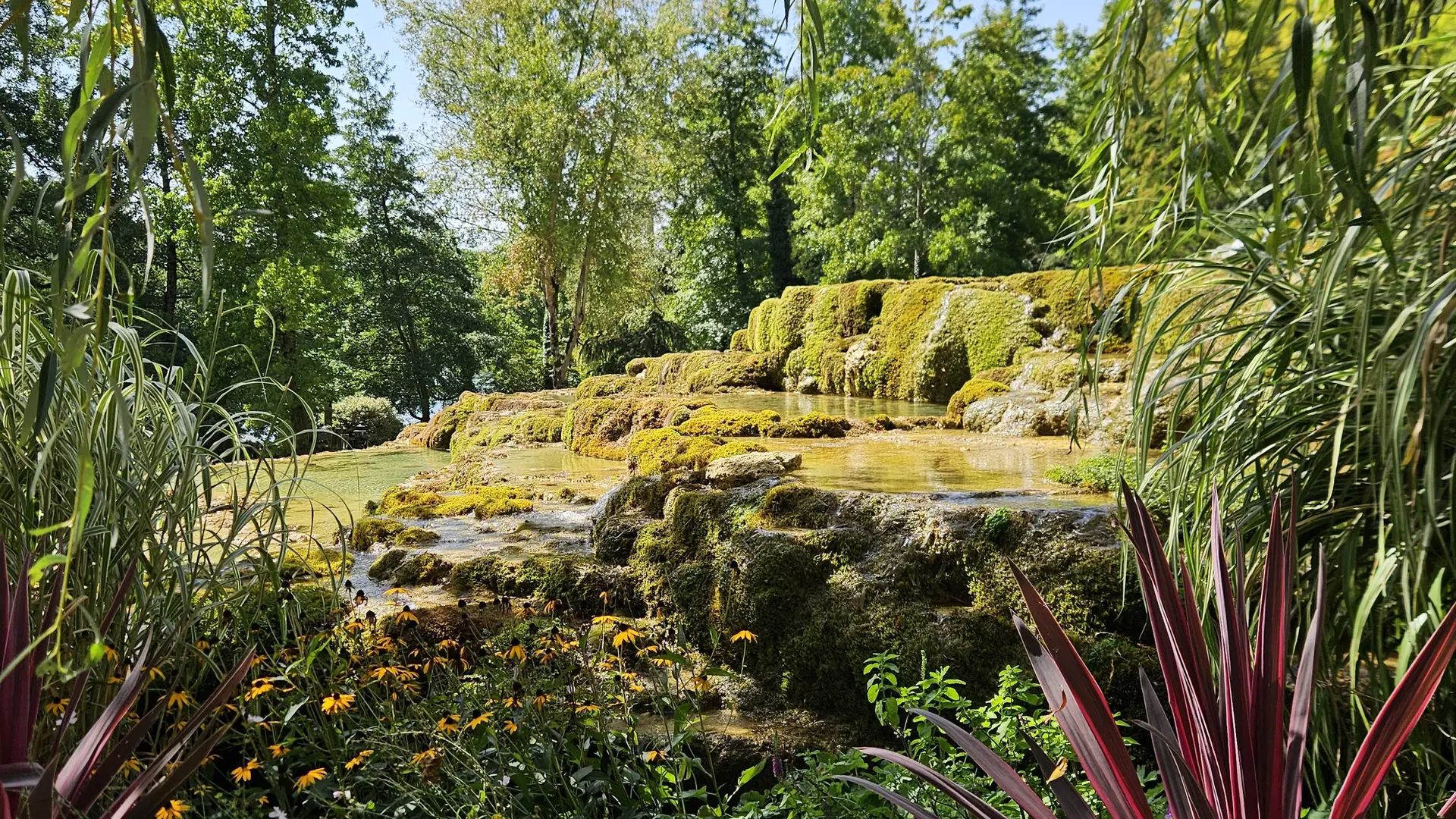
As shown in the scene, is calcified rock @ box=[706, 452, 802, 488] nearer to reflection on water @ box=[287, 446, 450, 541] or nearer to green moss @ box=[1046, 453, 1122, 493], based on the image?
green moss @ box=[1046, 453, 1122, 493]

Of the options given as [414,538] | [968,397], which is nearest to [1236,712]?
[414,538]

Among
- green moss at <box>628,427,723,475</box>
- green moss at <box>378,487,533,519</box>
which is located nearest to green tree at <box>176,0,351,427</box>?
green moss at <box>378,487,533,519</box>

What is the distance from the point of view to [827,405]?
9.05 meters

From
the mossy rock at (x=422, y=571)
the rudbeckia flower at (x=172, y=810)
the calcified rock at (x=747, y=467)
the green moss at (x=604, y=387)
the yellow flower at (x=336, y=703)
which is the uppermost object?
the green moss at (x=604, y=387)

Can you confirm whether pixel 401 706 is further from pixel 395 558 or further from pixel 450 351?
pixel 450 351

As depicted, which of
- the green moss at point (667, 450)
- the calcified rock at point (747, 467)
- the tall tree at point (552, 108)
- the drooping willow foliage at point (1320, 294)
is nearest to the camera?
the drooping willow foliage at point (1320, 294)

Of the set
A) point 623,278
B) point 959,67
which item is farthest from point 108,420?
point 623,278

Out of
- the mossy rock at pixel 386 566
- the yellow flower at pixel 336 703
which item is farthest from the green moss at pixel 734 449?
the yellow flower at pixel 336 703

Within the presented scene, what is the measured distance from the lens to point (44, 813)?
1016mm

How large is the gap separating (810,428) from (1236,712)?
5.55 metres

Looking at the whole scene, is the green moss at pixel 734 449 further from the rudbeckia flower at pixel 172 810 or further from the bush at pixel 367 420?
the bush at pixel 367 420

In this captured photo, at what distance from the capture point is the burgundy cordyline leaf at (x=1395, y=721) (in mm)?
949

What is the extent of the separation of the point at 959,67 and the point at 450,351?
15.3 metres

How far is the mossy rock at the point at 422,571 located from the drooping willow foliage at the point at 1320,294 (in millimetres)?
3502
